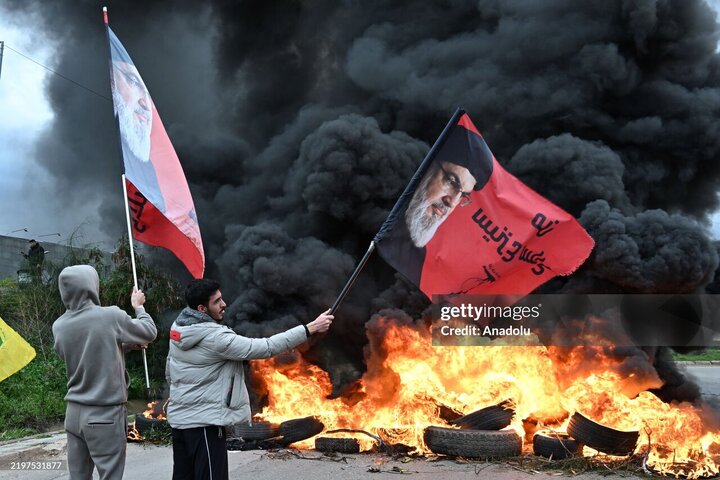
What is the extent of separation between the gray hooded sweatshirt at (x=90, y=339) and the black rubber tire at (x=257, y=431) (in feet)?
12.8

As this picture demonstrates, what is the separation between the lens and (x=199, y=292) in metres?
4.03

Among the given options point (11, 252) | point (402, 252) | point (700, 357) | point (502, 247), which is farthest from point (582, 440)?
point (700, 357)

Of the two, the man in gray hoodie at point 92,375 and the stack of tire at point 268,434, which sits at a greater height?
the man in gray hoodie at point 92,375

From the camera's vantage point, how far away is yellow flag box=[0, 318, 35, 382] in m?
6.61

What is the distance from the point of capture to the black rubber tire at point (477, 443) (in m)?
6.93

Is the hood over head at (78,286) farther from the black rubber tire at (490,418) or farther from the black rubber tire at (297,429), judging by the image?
the black rubber tire at (490,418)

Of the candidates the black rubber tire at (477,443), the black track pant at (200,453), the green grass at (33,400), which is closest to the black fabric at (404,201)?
the black track pant at (200,453)

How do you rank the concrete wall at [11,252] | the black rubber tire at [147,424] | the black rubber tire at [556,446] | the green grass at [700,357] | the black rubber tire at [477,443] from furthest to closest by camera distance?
the green grass at [700,357]
the concrete wall at [11,252]
the black rubber tire at [147,424]
the black rubber tire at [477,443]
the black rubber tire at [556,446]

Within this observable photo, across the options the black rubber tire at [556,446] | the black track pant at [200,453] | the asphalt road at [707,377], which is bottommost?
the asphalt road at [707,377]

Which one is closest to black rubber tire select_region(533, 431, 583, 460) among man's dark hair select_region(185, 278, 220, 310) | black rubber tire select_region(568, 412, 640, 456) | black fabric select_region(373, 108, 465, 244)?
black rubber tire select_region(568, 412, 640, 456)

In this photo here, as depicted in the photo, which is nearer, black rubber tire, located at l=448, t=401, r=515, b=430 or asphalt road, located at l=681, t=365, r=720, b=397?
black rubber tire, located at l=448, t=401, r=515, b=430

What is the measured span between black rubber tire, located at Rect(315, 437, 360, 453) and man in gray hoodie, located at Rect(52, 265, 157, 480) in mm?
3732

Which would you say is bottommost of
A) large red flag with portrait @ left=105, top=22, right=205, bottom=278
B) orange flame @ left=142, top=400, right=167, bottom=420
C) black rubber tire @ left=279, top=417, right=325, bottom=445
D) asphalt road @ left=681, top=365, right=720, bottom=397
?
asphalt road @ left=681, top=365, right=720, bottom=397

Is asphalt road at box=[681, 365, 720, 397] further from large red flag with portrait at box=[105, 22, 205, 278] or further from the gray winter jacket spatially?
the gray winter jacket
